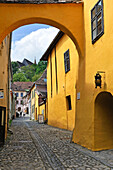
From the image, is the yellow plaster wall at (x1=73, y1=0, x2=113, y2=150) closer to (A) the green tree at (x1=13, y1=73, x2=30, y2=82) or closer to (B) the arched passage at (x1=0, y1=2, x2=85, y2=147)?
(B) the arched passage at (x1=0, y1=2, x2=85, y2=147)

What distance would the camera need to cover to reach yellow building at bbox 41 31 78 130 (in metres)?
13.5

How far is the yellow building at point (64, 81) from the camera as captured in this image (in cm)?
1351

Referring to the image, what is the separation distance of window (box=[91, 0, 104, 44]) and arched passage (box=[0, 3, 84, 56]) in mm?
829

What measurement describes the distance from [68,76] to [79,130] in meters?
6.99

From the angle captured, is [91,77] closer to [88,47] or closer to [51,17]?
[88,47]

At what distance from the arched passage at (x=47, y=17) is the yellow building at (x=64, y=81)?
4.43 meters

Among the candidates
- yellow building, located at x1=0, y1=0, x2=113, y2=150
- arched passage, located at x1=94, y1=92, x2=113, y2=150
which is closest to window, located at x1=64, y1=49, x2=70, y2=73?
yellow building, located at x1=0, y1=0, x2=113, y2=150

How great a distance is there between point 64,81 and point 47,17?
7977 millimetres

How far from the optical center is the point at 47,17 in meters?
7.83

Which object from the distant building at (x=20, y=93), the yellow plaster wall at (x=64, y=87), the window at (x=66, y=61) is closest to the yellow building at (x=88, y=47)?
the yellow plaster wall at (x=64, y=87)

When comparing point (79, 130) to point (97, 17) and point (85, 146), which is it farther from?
point (97, 17)

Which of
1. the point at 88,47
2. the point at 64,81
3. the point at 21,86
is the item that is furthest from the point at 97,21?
the point at 21,86

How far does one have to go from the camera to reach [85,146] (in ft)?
23.9

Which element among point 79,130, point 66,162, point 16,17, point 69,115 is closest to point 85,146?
point 79,130
